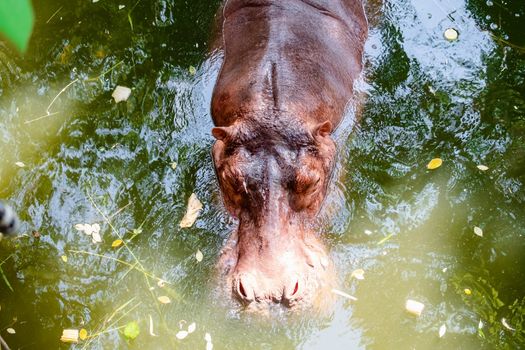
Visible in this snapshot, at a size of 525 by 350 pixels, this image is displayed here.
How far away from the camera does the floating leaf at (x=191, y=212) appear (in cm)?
515

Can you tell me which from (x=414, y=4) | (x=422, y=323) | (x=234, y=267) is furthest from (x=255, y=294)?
(x=414, y=4)

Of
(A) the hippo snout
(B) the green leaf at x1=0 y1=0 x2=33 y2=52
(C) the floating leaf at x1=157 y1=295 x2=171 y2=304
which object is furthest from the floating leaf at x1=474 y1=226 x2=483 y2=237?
(B) the green leaf at x1=0 y1=0 x2=33 y2=52

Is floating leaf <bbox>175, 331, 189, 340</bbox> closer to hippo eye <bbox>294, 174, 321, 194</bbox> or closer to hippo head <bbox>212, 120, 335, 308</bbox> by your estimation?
hippo head <bbox>212, 120, 335, 308</bbox>

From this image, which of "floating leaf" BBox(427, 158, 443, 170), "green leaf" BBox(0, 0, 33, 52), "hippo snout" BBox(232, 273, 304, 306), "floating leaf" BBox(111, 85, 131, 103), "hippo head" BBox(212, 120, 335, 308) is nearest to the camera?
"green leaf" BBox(0, 0, 33, 52)

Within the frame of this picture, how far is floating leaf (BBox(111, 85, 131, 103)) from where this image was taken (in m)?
6.22

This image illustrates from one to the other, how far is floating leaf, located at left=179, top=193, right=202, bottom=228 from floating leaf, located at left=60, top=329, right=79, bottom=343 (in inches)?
50.8

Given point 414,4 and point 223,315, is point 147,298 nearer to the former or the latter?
point 223,315

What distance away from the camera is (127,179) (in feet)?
18.2

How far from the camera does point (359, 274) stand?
484 centimetres

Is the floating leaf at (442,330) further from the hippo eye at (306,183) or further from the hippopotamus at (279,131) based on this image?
the hippo eye at (306,183)

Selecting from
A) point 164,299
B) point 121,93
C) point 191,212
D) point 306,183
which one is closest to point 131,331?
point 164,299

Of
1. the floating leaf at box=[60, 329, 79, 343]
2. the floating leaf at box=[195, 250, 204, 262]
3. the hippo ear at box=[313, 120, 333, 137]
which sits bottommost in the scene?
the floating leaf at box=[60, 329, 79, 343]

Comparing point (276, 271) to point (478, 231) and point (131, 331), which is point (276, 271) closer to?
point (131, 331)

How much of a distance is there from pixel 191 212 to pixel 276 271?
153 cm
